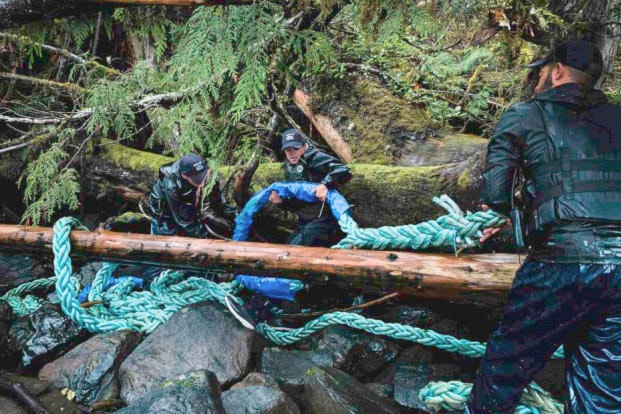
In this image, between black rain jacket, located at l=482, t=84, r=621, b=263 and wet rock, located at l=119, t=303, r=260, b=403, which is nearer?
black rain jacket, located at l=482, t=84, r=621, b=263

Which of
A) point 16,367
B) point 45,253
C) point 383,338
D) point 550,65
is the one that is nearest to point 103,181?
point 45,253

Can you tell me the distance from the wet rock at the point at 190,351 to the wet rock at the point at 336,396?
0.88 meters

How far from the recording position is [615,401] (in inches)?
99.8

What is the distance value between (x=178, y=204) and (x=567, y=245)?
4975mm

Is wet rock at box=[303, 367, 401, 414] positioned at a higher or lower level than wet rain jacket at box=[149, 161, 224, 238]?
lower

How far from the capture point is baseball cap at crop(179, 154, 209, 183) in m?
5.83

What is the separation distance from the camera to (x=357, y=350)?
173 inches

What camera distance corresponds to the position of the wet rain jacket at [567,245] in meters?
2.46

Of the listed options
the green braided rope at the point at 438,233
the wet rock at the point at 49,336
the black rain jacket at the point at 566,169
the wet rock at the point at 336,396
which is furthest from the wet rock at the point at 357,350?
the wet rock at the point at 49,336

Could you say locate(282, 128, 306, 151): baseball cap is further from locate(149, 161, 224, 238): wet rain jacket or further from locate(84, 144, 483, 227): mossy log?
locate(149, 161, 224, 238): wet rain jacket

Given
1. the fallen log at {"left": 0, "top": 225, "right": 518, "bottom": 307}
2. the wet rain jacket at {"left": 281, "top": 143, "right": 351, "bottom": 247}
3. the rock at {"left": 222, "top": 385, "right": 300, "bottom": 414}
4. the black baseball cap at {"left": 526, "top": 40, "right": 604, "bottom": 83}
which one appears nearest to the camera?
the black baseball cap at {"left": 526, "top": 40, "right": 604, "bottom": 83}

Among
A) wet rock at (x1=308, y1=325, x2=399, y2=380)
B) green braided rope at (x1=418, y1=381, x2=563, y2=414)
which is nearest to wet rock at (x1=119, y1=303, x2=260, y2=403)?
wet rock at (x1=308, y1=325, x2=399, y2=380)

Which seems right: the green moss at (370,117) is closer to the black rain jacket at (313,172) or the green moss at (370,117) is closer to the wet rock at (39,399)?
the black rain jacket at (313,172)

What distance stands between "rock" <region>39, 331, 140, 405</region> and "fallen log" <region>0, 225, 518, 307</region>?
32.5 inches
